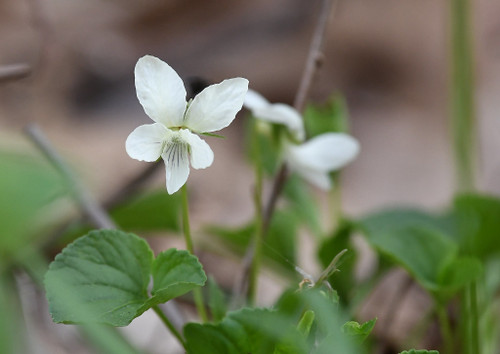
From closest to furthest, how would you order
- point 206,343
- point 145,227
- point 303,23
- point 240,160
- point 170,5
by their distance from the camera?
point 206,343, point 145,227, point 240,160, point 303,23, point 170,5

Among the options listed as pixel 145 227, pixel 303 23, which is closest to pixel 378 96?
pixel 303 23

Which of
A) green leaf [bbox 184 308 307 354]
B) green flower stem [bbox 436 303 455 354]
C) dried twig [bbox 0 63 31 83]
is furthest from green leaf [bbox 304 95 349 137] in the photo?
green leaf [bbox 184 308 307 354]

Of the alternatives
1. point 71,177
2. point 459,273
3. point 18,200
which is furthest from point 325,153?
point 18,200

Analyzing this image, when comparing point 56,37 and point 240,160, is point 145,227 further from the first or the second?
point 56,37

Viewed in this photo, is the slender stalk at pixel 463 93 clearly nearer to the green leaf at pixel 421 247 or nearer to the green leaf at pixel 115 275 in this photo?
the green leaf at pixel 421 247

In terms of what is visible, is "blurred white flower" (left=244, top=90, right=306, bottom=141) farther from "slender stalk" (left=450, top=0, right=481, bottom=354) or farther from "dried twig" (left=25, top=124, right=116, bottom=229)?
"slender stalk" (left=450, top=0, right=481, bottom=354)
